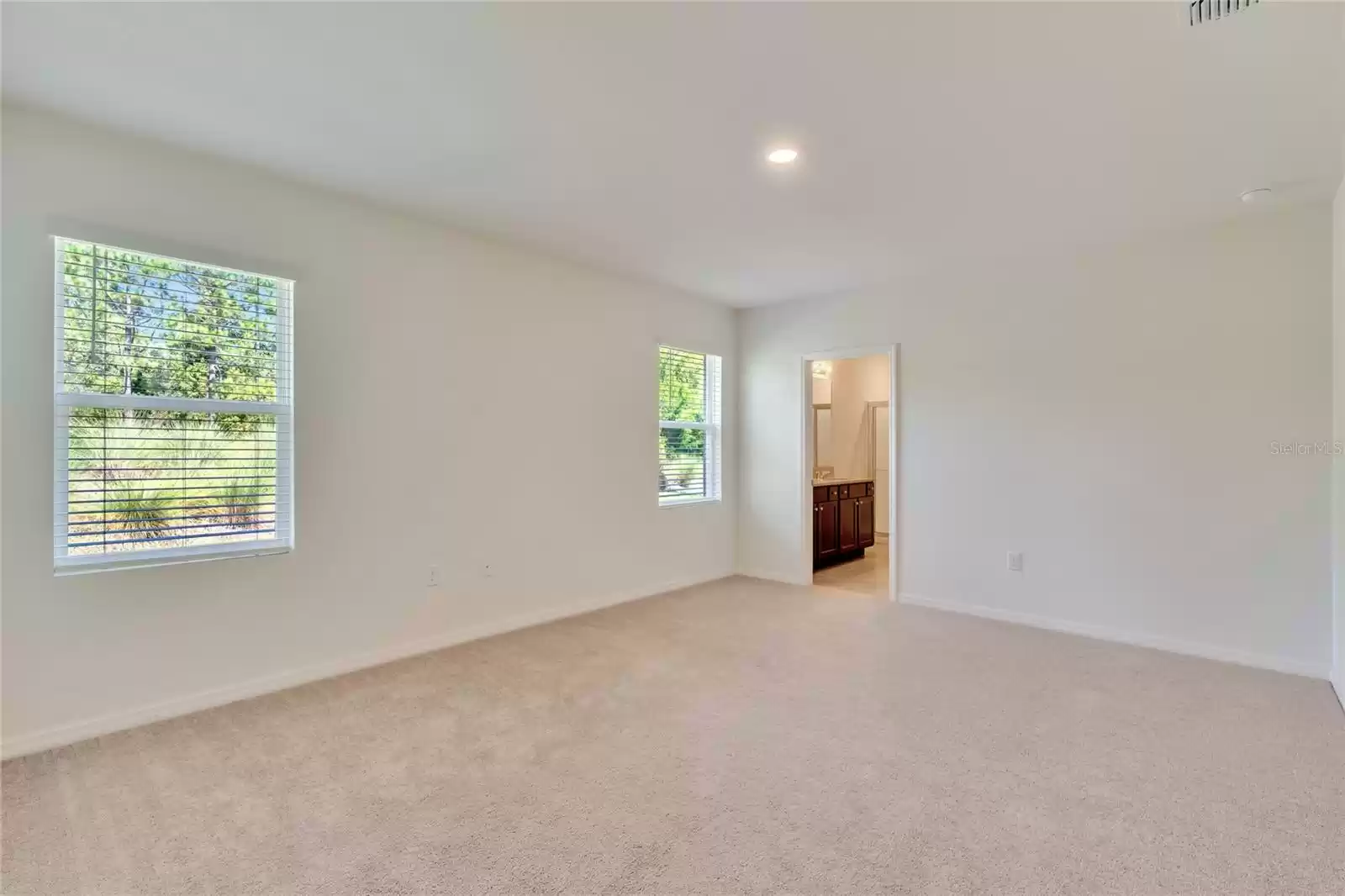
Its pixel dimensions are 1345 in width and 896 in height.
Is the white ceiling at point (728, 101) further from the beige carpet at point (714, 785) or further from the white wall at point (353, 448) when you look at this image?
the beige carpet at point (714, 785)

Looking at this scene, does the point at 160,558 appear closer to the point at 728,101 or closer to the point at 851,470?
the point at 728,101

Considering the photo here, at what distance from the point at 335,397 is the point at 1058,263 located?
4.43 metres

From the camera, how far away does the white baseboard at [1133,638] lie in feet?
11.1

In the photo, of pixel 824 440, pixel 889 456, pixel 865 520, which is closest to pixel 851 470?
pixel 824 440

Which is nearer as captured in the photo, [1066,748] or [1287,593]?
[1066,748]

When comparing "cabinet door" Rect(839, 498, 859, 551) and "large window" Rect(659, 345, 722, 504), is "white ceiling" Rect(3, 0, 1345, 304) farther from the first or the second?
"cabinet door" Rect(839, 498, 859, 551)

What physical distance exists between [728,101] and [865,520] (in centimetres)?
541

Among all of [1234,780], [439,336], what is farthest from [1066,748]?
[439,336]

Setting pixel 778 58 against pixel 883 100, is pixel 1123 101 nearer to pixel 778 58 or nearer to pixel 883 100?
pixel 883 100

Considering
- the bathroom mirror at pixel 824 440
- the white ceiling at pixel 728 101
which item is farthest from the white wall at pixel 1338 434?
the bathroom mirror at pixel 824 440

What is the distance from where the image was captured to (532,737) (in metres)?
2.55

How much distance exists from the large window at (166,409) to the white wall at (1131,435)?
3.97 meters

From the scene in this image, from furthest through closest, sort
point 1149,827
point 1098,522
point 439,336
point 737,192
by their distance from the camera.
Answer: point 1098,522 < point 439,336 < point 737,192 < point 1149,827

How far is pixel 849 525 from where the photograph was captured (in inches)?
258
